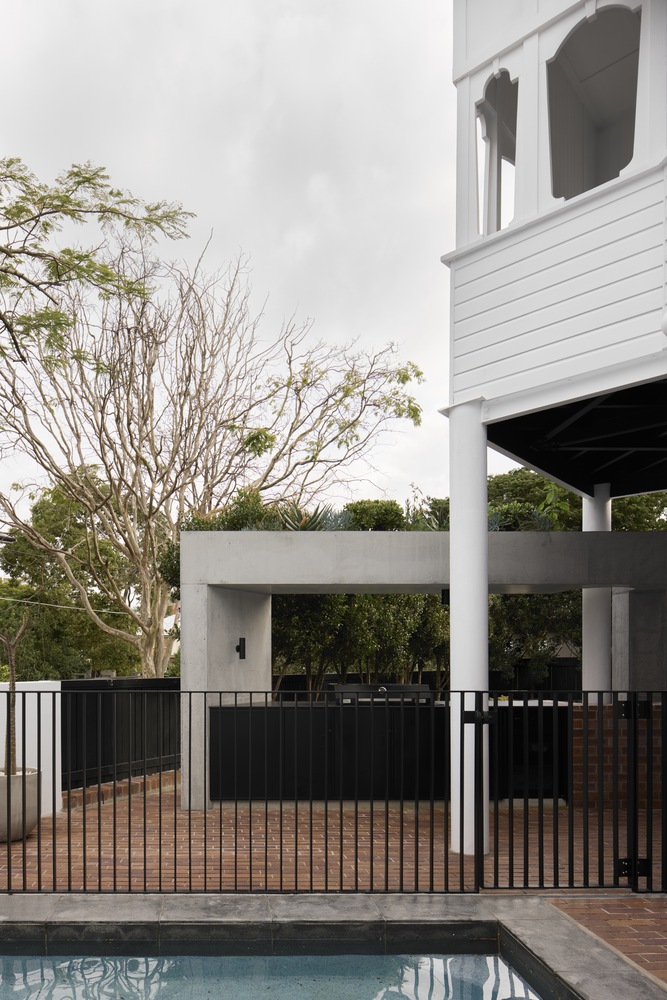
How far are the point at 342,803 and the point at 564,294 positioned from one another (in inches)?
231

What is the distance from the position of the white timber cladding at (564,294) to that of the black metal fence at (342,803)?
9.70 feet

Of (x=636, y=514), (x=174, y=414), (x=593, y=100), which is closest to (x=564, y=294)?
(x=593, y=100)

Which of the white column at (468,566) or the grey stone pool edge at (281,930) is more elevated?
the white column at (468,566)

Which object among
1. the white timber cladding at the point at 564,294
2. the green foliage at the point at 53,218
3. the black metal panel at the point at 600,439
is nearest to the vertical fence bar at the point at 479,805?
the white timber cladding at the point at 564,294

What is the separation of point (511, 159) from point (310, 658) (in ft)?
34.0

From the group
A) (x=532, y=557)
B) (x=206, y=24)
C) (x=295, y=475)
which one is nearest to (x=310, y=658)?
(x=295, y=475)

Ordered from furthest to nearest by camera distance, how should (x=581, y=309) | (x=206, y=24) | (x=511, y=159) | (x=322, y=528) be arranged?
(x=206, y=24), (x=322, y=528), (x=511, y=159), (x=581, y=309)

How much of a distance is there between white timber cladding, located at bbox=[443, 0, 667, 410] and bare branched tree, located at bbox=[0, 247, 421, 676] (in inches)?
498

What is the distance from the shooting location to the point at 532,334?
9.30 metres

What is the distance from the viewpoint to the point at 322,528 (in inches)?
531

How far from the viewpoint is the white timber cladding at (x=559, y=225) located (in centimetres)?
842

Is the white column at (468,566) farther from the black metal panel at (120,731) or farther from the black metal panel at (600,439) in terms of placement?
the black metal panel at (120,731)

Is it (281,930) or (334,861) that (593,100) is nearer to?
(334,861)

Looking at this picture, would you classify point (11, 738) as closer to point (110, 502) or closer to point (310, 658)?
point (310, 658)
